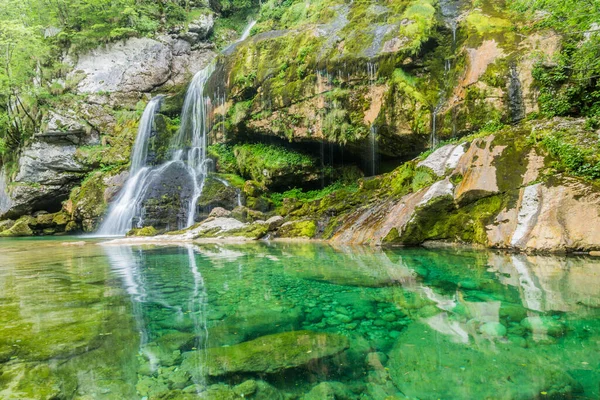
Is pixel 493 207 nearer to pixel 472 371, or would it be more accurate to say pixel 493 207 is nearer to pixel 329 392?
pixel 472 371

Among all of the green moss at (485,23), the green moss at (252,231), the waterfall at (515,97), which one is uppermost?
the green moss at (485,23)

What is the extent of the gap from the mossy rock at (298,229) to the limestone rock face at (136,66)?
68.1 ft

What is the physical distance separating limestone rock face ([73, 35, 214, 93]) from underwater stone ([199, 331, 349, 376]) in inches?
1121

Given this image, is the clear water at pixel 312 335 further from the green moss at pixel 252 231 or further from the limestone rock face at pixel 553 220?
the green moss at pixel 252 231

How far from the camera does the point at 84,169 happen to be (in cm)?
2256

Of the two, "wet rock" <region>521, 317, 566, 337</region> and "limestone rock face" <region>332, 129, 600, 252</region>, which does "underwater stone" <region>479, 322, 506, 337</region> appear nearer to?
"wet rock" <region>521, 317, 566, 337</region>

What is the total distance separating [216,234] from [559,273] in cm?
1079

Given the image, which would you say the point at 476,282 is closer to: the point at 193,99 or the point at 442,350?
the point at 442,350

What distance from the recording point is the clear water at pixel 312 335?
2.16m

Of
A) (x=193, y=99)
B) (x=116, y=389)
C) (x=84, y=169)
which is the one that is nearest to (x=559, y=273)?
(x=116, y=389)

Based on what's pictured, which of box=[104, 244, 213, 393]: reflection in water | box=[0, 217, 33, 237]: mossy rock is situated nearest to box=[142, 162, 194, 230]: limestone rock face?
box=[0, 217, 33, 237]: mossy rock

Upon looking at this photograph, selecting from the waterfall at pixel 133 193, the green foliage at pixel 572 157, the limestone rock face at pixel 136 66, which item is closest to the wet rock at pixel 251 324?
the green foliage at pixel 572 157

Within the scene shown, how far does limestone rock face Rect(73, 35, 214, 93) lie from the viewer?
2638 cm

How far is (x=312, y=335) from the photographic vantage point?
2.98 meters
